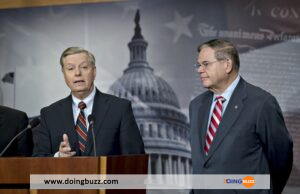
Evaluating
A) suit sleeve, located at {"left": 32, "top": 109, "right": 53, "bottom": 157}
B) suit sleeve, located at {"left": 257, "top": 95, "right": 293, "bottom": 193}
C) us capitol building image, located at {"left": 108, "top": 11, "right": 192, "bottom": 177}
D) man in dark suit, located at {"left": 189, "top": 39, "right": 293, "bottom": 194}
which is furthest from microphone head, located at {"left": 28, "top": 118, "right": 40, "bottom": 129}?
us capitol building image, located at {"left": 108, "top": 11, "right": 192, "bottom": 177}

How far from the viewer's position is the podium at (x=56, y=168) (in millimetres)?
2105

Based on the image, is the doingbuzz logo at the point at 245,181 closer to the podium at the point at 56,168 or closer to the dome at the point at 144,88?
the podium at the point at 56,168

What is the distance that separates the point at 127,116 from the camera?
3.16m

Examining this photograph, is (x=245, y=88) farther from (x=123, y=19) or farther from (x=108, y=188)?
(x=123, y=19)

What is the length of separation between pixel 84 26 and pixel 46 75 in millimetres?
602

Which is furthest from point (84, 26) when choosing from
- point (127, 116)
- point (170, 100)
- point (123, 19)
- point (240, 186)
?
point (240, 186)

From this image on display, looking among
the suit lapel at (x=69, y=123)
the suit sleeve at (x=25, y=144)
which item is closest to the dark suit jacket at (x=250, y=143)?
the suit lapel at (x=69, y=123)

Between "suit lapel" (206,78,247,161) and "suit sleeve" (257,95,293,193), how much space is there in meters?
0.14

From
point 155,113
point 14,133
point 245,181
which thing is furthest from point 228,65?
point 155,113

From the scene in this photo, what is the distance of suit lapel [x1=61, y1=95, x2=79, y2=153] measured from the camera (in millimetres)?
3007

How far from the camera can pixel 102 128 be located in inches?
120

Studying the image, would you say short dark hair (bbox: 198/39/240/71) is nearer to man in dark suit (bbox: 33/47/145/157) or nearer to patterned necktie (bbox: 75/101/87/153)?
man in dark suit (bbox: 33/47/145/157)

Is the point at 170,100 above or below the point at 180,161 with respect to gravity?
above

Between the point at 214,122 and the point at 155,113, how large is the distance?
5.57 ft
